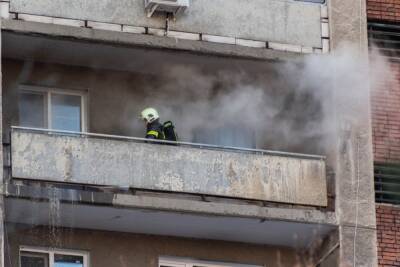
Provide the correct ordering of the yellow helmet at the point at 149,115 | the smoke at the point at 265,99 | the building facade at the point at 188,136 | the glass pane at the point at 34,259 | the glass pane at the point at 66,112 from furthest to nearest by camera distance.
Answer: the smoke at the point at 265,99 < the glass pane at the point at 66,112 < the yellow helmet at the point at 149,115 < the glass pane at the point at 34,259 < the building facade at the point at 188,136

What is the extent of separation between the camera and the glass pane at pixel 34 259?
2891 centimetres

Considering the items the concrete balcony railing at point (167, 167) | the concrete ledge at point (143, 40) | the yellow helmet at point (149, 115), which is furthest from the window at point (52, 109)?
the concrete ledge at point (143, 40)

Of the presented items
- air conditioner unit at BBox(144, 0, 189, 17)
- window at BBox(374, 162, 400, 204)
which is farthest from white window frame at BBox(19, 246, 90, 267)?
window at BBox(374, 162, 400, 204)

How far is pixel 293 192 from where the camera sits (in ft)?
97.4

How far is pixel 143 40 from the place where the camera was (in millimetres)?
29438

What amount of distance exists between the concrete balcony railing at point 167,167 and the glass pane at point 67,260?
1.18m

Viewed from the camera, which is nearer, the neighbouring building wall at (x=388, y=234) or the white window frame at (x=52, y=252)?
the white window frame at (x=52, y=252)

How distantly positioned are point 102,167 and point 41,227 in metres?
1.18

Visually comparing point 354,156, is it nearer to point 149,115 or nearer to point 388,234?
point 388,234

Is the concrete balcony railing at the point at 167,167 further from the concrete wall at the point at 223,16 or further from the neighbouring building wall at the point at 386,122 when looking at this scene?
the concrete wall at the point at 223,16

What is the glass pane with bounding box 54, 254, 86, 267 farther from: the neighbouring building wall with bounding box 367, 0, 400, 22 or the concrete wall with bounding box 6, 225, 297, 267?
the neighbouring building wall with bounding box 367, 0, 400, 22

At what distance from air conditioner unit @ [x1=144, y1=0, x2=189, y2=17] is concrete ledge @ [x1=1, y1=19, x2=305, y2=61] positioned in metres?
0.38

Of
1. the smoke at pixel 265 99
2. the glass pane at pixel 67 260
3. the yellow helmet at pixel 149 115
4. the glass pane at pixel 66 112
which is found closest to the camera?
the glass pane at pixel 67 260

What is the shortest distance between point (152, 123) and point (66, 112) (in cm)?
128
